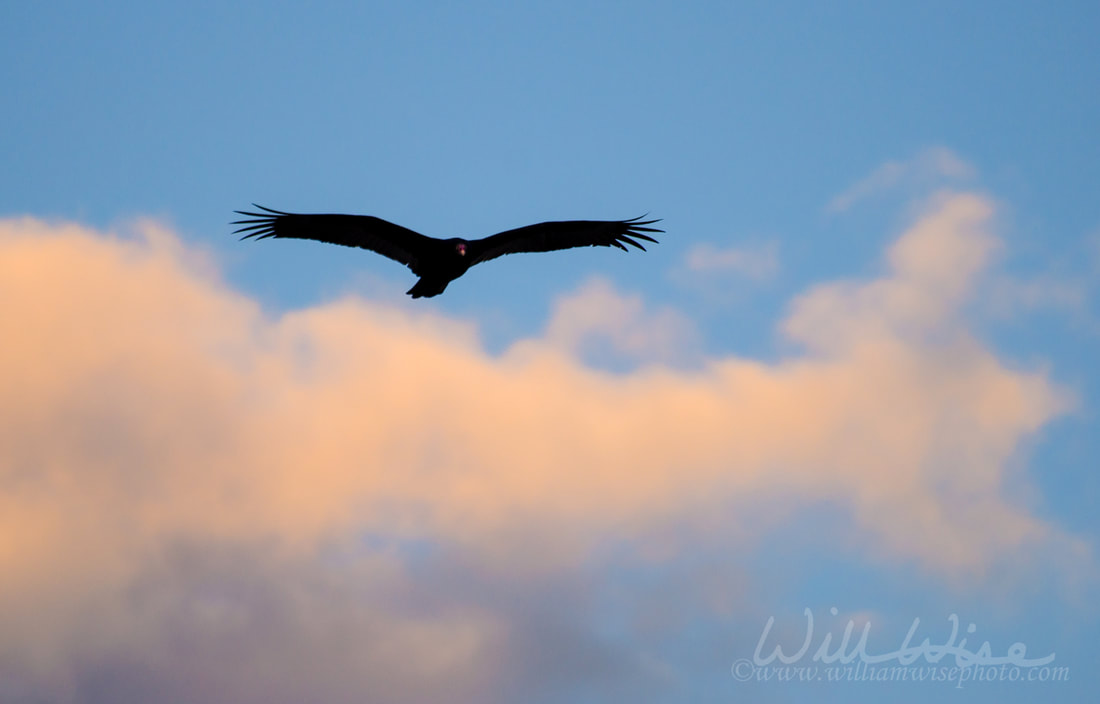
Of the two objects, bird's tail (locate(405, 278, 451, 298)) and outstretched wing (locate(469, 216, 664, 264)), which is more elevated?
outstretched wing (locate(469, 216, 664, 264))

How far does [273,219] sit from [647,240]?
7951 mm

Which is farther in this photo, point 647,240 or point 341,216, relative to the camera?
point 647,240

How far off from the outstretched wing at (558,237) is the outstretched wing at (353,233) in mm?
1205

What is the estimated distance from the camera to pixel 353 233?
83.0 feet

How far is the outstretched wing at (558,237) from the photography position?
26.0m

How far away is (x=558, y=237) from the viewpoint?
2694cm

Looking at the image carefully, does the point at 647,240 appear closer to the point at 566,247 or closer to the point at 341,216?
the point at 566,247

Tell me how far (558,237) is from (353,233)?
4366 millimetres

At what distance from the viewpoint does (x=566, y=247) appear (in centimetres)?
2723

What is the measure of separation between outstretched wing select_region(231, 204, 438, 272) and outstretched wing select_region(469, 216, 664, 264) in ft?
3.95

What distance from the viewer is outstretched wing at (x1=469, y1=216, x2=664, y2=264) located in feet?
85.2

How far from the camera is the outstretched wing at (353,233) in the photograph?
24788mm

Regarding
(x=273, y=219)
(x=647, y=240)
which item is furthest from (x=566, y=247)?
(x=273, y=219)

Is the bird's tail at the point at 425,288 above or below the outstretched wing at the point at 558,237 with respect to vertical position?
below
